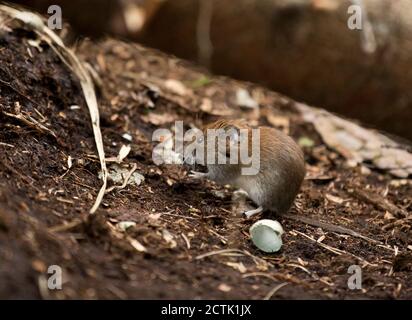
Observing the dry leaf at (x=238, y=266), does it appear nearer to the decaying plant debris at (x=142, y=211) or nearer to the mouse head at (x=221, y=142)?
the decaying plant debris at (x=142, y=211)

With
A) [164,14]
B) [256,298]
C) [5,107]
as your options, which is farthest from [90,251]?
[164,14]

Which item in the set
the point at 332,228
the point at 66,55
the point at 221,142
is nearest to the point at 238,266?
the point at 332,228

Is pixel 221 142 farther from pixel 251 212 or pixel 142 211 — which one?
pixel 142 211

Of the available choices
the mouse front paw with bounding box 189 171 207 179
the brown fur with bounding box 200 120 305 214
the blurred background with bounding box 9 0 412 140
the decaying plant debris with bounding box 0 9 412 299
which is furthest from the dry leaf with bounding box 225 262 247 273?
the blurred background with bounding box 9 0 412 140

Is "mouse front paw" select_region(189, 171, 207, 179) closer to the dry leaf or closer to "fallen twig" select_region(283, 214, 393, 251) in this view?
"fallen twig" select_region(283, 214, 393, 251)
